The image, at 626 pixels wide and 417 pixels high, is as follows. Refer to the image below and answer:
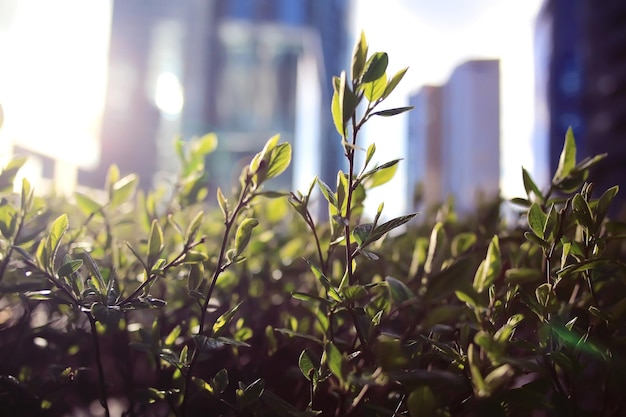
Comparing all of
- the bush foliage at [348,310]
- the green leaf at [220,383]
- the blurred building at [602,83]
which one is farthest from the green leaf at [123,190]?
the blurred building at [602,83]

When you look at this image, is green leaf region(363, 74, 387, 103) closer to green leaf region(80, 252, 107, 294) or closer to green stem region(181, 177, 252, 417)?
green stem region(181, 177, 252, 417)

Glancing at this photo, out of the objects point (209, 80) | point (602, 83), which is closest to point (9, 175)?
point (209, 80)

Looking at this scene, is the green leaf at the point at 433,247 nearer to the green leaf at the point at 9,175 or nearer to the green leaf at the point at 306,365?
the green leaf at the point at 306,365

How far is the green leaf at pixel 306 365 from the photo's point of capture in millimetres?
352

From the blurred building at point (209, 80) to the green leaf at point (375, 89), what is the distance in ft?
2.18

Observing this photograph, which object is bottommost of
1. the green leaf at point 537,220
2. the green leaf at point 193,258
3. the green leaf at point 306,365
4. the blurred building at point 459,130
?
the green leaf at point 306,365

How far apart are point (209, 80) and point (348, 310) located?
11.9 metres

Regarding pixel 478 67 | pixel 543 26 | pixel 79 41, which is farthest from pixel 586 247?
pixel 543 26

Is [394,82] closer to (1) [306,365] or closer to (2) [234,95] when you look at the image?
(1) [306,365]

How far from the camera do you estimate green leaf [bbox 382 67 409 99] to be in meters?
0.35

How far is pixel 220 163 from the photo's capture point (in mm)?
11266

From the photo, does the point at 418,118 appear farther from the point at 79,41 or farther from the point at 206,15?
the point at 79,41

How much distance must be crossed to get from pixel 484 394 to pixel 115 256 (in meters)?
0.41

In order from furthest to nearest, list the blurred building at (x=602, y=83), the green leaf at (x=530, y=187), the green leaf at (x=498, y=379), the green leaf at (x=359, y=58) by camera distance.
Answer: the blurred building at (x=602, y=83) < the green leaf at (x=530, y=187) < the green leaf at (x=359, y=58) < the green leaf at (x=498, y=379)
